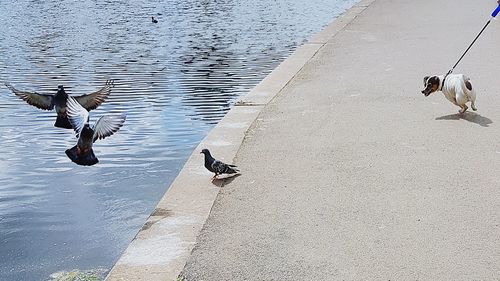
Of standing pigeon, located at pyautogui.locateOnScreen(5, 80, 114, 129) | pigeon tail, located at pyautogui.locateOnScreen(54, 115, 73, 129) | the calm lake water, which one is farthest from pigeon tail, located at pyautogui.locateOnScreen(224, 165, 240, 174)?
pigeon tail, located at pyautogui.locateOnScreen(54, 115, 73, 129)

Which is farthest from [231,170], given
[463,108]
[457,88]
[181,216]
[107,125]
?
[463,108]

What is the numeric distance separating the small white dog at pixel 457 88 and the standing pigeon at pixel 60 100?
368 cm

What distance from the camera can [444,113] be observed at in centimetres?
803

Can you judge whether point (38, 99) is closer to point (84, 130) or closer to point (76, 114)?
point (76, 114)

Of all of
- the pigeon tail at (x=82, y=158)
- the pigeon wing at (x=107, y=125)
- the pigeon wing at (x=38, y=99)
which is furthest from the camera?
the pigeon wing at (x=38, y=99)

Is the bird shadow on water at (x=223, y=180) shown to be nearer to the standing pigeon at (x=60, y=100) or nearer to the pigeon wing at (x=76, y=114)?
the standing pigeon at (x=60, y=100)

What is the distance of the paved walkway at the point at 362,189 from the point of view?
→ 4492 millimetres

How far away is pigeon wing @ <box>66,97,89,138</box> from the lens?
4.59m

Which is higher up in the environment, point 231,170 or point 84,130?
point 84,130

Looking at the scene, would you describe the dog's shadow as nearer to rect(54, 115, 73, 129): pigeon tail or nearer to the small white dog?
the small white dog

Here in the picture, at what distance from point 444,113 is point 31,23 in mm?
13817

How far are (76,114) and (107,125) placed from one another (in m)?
0.21

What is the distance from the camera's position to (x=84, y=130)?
449 cm

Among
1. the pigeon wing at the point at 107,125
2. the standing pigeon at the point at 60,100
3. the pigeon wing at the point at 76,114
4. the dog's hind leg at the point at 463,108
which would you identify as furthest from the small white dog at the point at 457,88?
the pigeon wing at the point at 76,114
